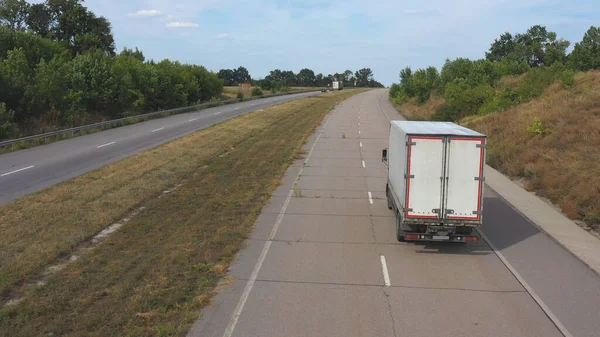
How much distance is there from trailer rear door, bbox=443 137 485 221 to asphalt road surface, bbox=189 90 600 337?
106 cm

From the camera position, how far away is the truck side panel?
12.0 metres

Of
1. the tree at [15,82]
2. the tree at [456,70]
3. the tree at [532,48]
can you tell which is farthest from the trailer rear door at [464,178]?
the tree at [532,48]

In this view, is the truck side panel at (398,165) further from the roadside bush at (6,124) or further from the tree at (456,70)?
the tree at (456,70)

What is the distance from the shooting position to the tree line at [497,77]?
36.8 m

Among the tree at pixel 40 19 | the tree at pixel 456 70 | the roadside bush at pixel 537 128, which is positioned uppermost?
the tree at pixel 40 19

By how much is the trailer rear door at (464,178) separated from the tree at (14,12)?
262 ft

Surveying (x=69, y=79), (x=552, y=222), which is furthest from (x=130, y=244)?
(x=69, y=79)

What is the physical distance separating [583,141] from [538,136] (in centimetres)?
351

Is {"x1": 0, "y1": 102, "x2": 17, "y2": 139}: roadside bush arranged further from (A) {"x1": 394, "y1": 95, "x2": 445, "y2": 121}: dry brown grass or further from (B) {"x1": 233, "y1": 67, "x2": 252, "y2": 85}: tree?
(B) {"x1": 233, "y1": 67, "x2": 252, "y2": 85}: tree

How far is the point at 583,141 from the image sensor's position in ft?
68.0

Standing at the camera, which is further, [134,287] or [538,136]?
[538,136]

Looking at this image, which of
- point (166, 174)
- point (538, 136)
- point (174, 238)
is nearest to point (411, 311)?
point (174, 238)

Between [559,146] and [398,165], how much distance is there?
11898 mm

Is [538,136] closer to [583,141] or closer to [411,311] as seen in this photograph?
[583,141]
